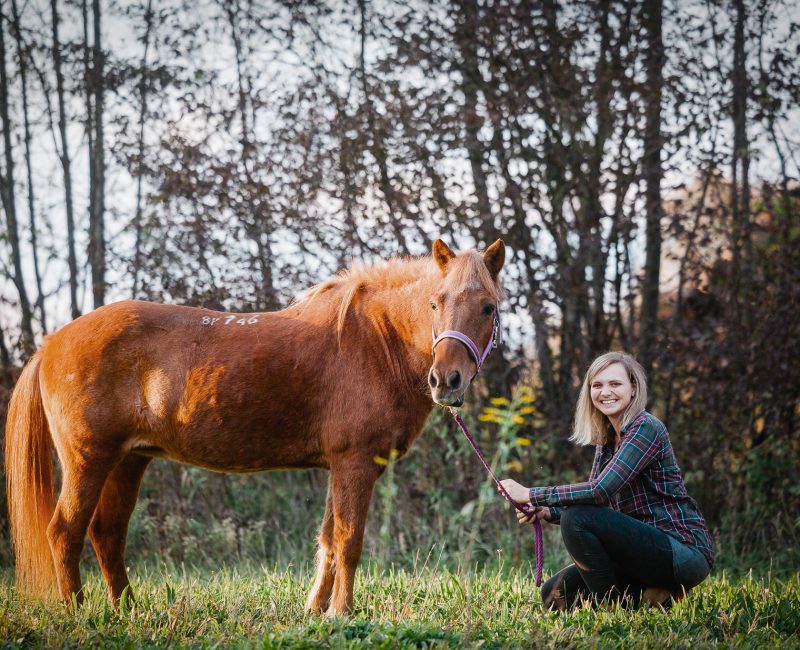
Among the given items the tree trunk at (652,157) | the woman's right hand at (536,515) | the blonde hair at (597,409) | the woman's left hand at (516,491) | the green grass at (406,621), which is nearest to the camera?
the green grass at (406,621)

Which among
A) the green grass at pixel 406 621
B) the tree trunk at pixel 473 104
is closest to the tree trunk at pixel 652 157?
the tree trunk at pixel 473 104

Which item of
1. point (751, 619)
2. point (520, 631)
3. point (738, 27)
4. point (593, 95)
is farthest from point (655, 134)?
point (520, 631)

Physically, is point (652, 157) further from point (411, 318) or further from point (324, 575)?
point (324, 575)

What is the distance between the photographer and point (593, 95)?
7.38 m

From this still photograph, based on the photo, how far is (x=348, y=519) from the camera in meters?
4.01

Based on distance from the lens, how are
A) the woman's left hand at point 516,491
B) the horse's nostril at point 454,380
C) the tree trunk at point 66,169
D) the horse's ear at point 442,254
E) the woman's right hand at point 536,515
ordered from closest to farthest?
1. the horse's nostril at point 454,380
2. the woman's left hand at point 516,491
3. the woman's right hand at point 536,515
4. the horse's ear at point 442,254
5. the tree trunk at point 66,169

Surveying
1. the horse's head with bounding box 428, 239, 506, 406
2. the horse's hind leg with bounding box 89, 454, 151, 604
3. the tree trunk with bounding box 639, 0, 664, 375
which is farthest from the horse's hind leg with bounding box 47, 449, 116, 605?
the tree trunk with bounding box 639, 0, 664, 375

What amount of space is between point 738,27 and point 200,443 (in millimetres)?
6791

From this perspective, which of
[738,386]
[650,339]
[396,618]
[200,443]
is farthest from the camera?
[650,339]

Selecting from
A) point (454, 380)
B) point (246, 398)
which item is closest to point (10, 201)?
point (246, 398)

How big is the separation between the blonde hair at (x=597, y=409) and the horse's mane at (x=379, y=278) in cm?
72

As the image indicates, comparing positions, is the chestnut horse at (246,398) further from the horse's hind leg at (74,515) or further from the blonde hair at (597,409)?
the blonde hair at (597,409)

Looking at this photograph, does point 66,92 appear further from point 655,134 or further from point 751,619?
point 751,619

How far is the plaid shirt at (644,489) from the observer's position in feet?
12.8
